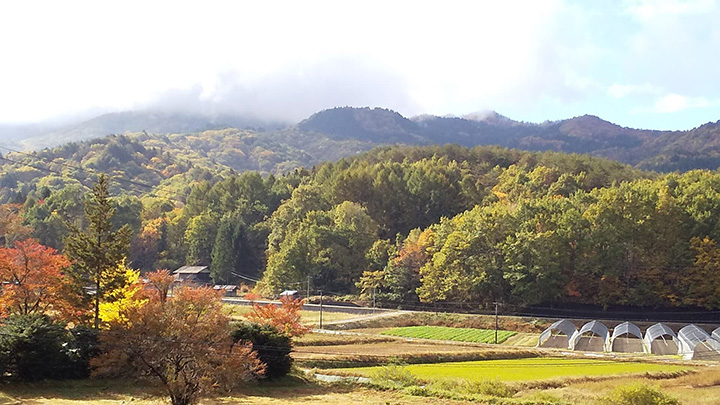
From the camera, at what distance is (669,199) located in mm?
64562

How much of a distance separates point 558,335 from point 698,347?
37.7 ft

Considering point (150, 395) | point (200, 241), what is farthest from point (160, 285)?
point (200, 241)

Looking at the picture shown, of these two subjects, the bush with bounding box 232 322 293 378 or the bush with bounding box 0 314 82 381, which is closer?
the bush with bounding box 0 314 82 381

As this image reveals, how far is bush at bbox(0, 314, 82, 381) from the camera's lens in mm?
26344

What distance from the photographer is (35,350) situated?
88.4 ft

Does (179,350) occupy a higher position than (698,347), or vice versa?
(179,350)

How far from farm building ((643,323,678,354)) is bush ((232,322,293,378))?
31444mm

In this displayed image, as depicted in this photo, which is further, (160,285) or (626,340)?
(626,340)

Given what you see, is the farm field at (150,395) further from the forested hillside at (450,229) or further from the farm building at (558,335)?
the farm building at (558,335)

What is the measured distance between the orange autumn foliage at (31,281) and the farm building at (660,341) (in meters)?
44.2

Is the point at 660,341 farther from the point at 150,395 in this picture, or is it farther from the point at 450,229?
the point at 150,395

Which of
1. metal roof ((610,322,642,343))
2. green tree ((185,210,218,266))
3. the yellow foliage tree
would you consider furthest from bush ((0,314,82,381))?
green tree ((185,210,218,266))

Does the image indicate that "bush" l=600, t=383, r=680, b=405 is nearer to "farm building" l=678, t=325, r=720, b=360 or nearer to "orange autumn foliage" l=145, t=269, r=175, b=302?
"farm building" l=678, t=325, r=720, b=360

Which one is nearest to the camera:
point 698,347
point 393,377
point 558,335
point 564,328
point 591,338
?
point 393,377
